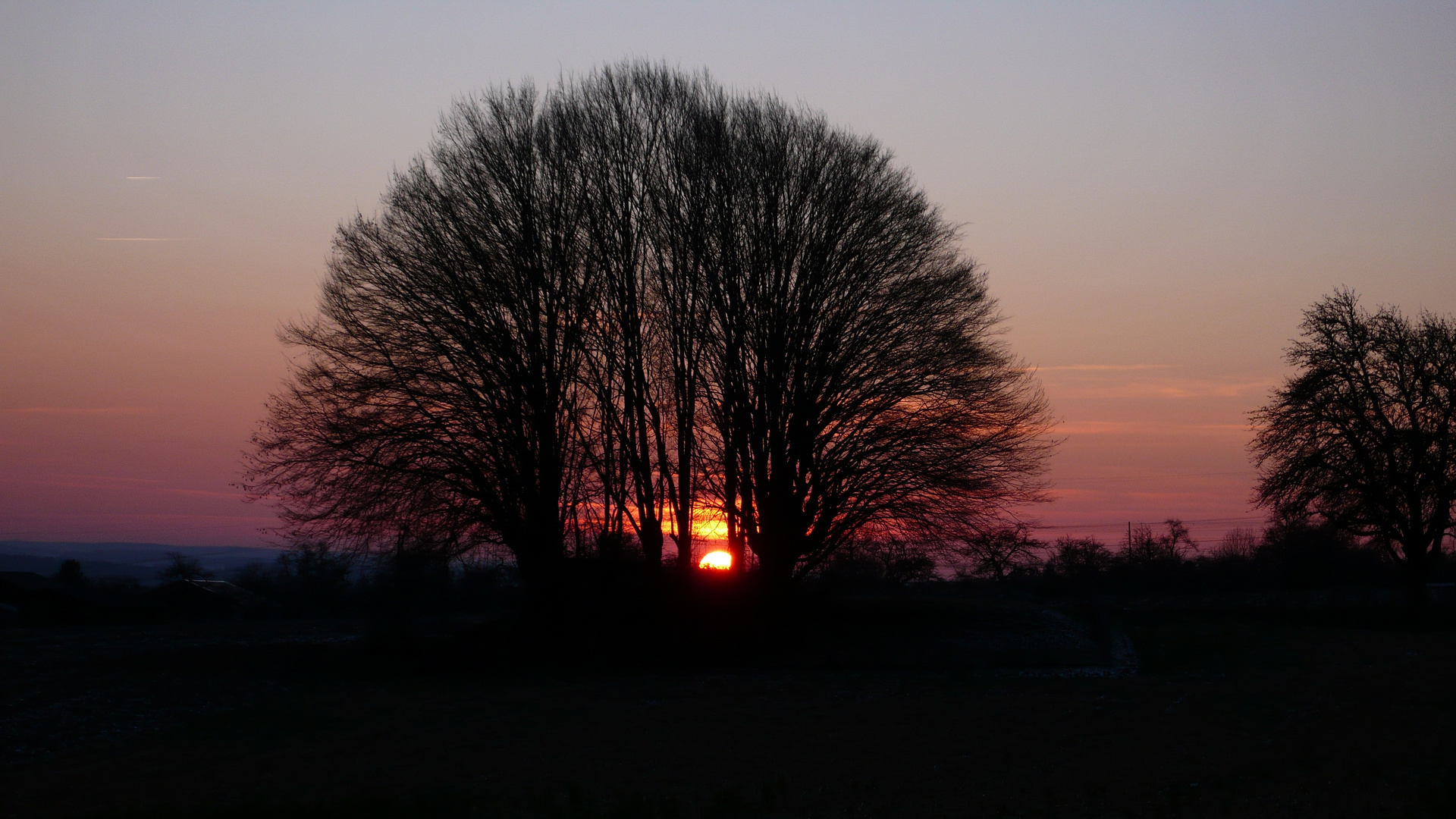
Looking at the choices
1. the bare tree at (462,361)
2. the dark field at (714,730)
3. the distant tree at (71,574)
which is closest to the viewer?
the dark field at (714,730)

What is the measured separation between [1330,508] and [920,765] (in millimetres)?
25190

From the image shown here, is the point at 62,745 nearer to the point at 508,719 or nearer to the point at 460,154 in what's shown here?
the point at 508,719

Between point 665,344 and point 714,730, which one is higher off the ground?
point 665,344

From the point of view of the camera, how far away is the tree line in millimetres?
21828

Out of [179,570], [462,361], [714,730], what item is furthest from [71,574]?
[714,730]

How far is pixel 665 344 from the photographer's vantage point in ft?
77.1

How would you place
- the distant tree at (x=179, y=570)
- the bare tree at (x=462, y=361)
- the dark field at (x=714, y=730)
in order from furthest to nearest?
the distant tree at (x=179, y=570) → the bare tree at (x=462, y=361) → the dark field at (x=714, y=730)

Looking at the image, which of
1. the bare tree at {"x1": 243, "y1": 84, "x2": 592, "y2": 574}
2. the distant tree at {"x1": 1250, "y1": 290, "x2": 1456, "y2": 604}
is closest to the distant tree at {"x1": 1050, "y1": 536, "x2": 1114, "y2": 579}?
the distant tree at {"x1": 1250, "y1": 290, "x2": 1456, "y2": 604}

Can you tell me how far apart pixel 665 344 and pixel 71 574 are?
2500 cm

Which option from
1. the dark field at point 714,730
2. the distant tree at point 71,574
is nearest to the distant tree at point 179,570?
the distant tree at point 71,574

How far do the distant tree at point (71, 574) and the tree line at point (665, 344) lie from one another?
18.8m

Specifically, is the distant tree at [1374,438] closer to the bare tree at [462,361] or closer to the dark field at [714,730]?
the dark field at [714,730]

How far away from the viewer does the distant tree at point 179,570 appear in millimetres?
35656

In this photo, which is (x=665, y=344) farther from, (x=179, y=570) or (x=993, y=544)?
(x=179, y=570)
